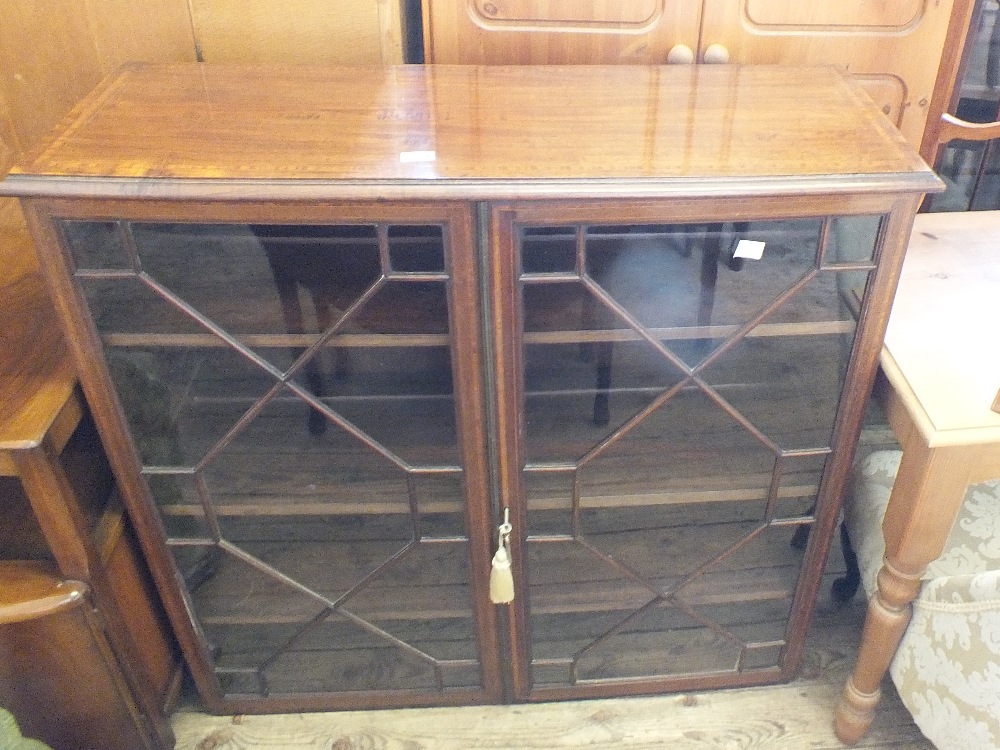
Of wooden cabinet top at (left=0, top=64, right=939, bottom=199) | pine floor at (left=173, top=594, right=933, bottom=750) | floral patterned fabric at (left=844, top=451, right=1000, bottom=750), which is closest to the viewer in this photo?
wooden cabinet top at (left=0, top=64, right=939, bottom=199)

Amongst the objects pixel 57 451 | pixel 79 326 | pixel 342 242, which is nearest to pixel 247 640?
pixel 57 451

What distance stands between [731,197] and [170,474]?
0.78 meters

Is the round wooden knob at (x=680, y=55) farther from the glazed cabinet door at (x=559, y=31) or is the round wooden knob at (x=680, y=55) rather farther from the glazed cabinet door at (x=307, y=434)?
the glazed cabinet door at (x=307, y=434)

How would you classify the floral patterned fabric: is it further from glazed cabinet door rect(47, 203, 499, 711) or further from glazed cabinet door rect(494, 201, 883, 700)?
glazed cabinet door rect(47, 203, 499, 711)

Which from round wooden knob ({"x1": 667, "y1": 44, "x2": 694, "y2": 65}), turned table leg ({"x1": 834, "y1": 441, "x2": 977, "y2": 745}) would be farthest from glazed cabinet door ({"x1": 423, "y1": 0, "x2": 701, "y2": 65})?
turned table leg ({"x1": 834, "y1": 441, "x2": 977, "y2": 745})

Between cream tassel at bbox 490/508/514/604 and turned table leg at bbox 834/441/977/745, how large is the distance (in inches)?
19.8

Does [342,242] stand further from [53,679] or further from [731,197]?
[53,679]

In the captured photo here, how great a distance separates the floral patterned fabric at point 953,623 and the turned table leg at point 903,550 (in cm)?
3

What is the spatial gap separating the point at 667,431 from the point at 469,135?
499mm

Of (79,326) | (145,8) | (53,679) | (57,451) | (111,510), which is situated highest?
(145,8)

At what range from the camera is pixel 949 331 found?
1.07m

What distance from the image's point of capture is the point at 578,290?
928 millimetres

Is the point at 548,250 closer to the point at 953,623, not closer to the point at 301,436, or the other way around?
the point at 301,436

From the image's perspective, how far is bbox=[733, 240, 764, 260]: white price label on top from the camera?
3.09ft
